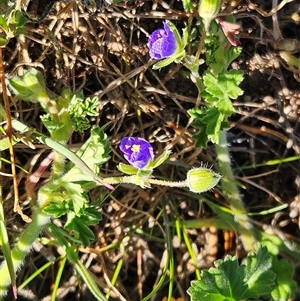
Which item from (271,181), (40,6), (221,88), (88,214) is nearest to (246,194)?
(271,181)

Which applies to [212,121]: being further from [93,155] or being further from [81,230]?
[81,230]

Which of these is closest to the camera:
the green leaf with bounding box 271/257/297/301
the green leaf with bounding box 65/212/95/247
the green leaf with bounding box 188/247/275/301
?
the green leaf with bounding box 65/212/95/247

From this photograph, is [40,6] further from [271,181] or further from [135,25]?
[271,181]

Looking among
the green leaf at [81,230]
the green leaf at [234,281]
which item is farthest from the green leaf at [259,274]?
the green leaf at [81,230]

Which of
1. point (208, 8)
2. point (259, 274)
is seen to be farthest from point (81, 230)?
point (208, 8)

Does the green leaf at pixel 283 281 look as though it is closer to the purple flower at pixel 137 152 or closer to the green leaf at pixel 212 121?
the green leaf at pixel 212 121

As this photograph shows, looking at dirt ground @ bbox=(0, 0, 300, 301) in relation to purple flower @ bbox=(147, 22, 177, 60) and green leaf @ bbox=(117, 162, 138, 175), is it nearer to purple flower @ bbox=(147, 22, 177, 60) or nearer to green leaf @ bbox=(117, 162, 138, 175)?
purple flower @ bbox=(147, 22, 177, 60)

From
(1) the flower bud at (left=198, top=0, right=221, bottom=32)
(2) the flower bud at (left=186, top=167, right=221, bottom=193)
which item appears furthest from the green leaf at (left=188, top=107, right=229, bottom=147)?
(1) the flower bud at (left=198, top=0, right=221, bottom=32)
